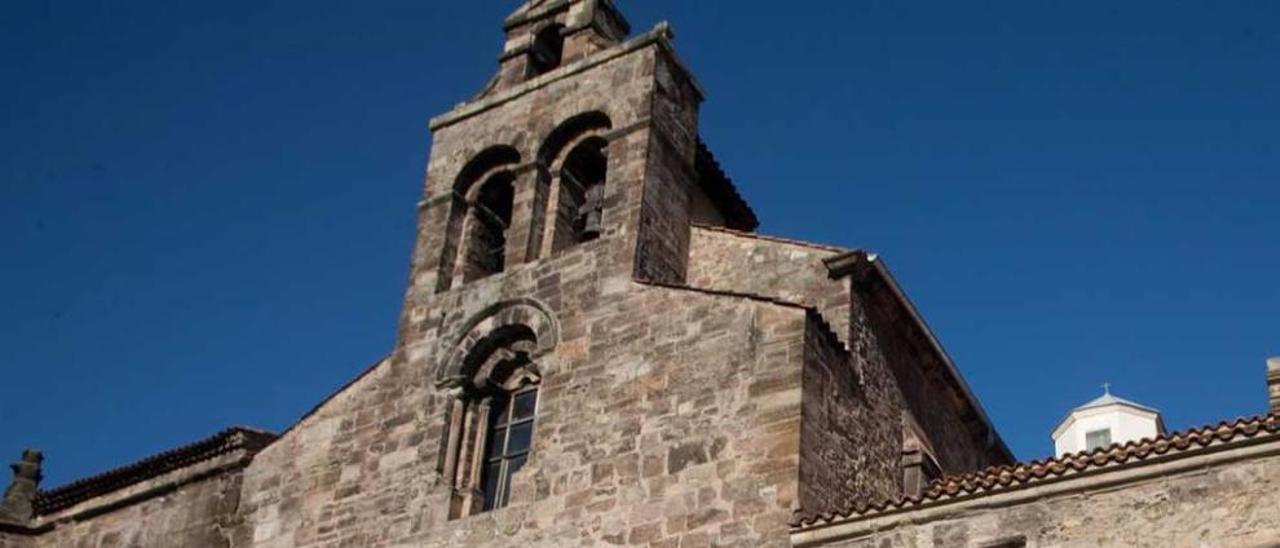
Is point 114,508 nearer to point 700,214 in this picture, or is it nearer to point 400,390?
point 400,390

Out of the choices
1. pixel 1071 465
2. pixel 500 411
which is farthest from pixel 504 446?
pixel 1071 465

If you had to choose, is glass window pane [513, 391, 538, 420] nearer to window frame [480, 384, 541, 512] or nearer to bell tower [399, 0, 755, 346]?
window frame [480, 384, 541, 512]

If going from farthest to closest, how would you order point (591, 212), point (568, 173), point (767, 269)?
point (568, 173) → point (591, 212) → point (767, 269)

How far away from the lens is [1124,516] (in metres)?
11.3

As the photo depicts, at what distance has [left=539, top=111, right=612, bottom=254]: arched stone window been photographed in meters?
17.1

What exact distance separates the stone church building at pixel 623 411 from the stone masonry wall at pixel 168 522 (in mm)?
32

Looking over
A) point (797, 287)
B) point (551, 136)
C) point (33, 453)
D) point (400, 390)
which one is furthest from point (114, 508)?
point (797, 287)

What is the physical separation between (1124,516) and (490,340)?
7.03 m

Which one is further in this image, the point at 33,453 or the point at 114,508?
the point at 33,453

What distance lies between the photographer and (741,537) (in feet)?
43.0

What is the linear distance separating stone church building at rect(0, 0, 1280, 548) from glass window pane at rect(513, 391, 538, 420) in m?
0.03

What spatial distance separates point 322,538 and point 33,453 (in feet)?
21.1

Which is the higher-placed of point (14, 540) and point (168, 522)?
point (14, 540)

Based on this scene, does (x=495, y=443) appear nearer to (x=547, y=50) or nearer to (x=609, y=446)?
(x=609, y=446)
